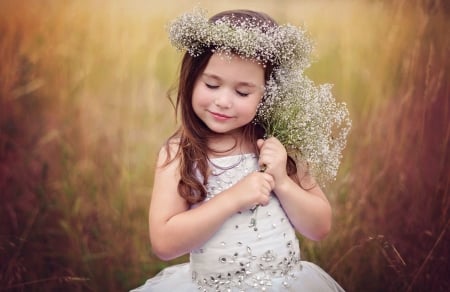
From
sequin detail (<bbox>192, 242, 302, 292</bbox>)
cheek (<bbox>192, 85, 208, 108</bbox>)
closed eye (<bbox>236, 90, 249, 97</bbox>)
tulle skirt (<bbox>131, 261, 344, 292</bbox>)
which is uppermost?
closed eye (<bbox>236, 90, 249, 97</bbox>)

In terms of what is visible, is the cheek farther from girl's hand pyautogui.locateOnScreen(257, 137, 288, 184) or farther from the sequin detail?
the sequin detail

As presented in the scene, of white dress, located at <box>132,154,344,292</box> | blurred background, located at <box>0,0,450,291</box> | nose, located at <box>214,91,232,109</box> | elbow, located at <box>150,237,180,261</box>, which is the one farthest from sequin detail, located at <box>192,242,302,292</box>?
blurred background, located at <box>0,0,450,291</box>

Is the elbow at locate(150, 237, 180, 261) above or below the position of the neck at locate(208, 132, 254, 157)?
below

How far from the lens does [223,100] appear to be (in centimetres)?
173

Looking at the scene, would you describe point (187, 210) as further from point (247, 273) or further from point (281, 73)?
point (281, 73)

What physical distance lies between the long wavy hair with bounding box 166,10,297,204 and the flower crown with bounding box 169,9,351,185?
2 cm

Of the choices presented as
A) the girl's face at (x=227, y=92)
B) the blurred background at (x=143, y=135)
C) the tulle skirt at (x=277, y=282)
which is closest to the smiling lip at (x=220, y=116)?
the girl's face at (x=227, y=92)

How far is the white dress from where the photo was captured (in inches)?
69.8

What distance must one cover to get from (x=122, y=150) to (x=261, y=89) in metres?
0.85

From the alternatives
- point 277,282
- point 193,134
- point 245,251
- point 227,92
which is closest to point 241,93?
point 227,92

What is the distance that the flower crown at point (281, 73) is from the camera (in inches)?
67.9

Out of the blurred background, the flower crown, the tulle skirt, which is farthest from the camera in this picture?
the blurred background

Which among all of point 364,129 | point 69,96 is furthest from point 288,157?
point 69,96

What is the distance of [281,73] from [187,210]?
465mm
